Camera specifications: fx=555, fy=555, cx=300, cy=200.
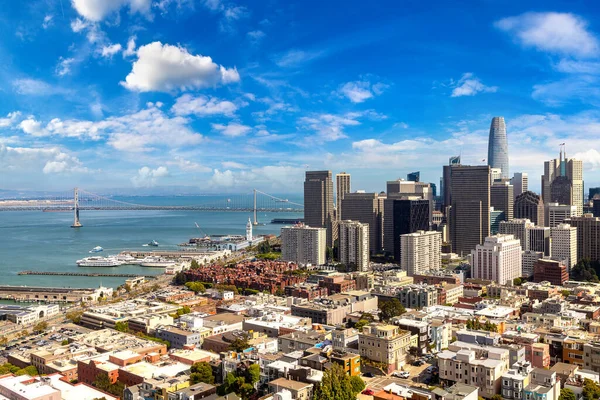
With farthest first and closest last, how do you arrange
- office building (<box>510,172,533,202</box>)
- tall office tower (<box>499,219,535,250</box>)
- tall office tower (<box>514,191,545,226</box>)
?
office building (<box>510,172,533,202</box>) < tall office tower (<box>514,191,545,226</box>) < tall office tower (<box>499,219,535,250</box>)

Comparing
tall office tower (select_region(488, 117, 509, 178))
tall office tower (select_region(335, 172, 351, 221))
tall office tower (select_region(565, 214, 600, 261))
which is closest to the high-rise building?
tall office tower (select_region(488, 117, 509, 178))

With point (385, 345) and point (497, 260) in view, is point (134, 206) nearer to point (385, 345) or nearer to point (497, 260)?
point (497, 260)

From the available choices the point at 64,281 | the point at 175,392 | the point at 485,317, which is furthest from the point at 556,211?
the point at 175,392

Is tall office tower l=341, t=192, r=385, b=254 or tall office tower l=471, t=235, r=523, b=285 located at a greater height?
tall office tower l=341, t=192, r=385, b=254

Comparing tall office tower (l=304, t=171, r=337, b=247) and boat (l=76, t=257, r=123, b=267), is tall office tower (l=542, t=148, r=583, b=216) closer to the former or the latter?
tall office tower (l=304, t=171, r=337, b=247)

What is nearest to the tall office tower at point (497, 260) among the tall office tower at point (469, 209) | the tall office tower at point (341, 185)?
the tall office tower at point (469, 209)

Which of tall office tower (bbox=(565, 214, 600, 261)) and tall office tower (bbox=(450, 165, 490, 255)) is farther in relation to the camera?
tall office tower (bbox=(450, 165, 490, 255))

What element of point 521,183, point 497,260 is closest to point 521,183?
point 521,183

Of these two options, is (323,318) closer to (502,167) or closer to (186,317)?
(186,317)
